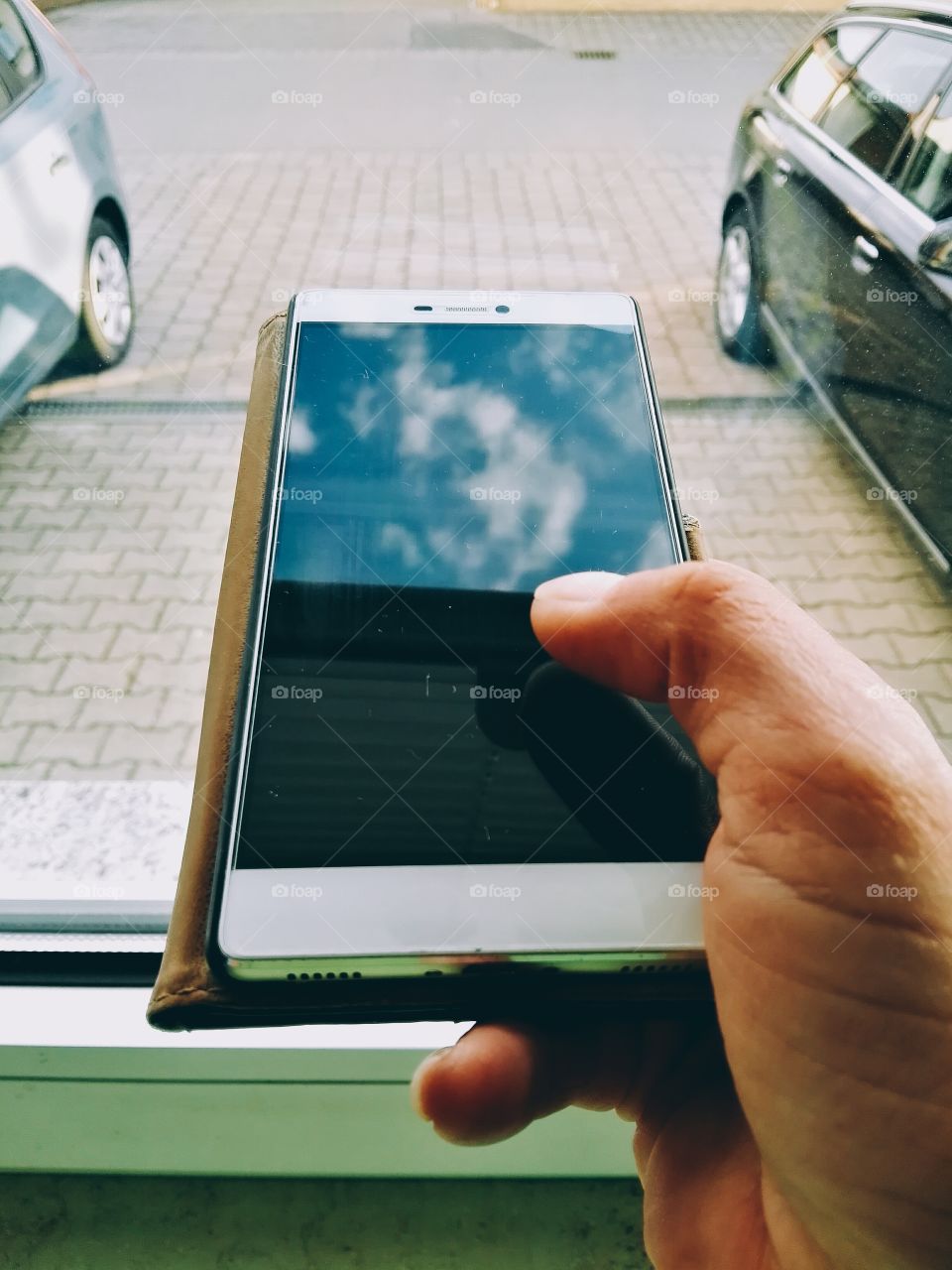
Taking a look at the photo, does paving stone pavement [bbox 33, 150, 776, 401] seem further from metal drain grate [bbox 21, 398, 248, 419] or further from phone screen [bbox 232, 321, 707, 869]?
phone screen [bbox 232, 321, 707, 869]

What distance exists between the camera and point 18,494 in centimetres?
196

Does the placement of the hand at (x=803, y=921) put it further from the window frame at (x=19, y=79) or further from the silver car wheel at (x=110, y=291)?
the window frame at (x=19, y=79)

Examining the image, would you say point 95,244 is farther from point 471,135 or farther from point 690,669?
point 690,669

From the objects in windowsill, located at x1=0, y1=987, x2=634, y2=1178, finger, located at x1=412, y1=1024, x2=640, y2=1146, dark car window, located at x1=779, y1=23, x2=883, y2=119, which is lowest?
windowsill, located at x1=0, y1=987, x2=634, y2=1178

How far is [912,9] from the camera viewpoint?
6.38 ft

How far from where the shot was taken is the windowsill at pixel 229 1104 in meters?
1.13

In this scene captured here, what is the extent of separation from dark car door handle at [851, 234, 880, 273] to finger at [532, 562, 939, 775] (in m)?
1.48

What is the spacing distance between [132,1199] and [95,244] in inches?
79.8

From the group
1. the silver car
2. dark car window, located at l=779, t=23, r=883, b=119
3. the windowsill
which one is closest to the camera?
the windowsill

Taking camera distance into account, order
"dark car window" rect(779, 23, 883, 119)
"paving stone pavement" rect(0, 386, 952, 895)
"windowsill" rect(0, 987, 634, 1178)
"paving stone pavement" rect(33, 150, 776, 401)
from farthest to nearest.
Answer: "dark car window" rect(779, 23, 883, 119), "paving stone pavement" rect(33, 150, 776, 401), "paving stone pavement" rect(0, 386, 952, 895), "windowsill" rect(0, 987, 634, 1178)

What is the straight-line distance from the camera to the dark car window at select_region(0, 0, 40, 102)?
1941 mm

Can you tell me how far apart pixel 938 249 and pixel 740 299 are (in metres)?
0.58

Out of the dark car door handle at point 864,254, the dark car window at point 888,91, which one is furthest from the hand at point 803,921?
the dark car window at point 888,91

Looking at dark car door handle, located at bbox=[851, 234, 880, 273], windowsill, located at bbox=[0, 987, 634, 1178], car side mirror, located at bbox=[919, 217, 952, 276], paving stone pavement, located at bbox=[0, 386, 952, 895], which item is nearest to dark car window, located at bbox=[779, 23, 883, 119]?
dark car door handle, located at bbox=[851, 234, 880, 273]
